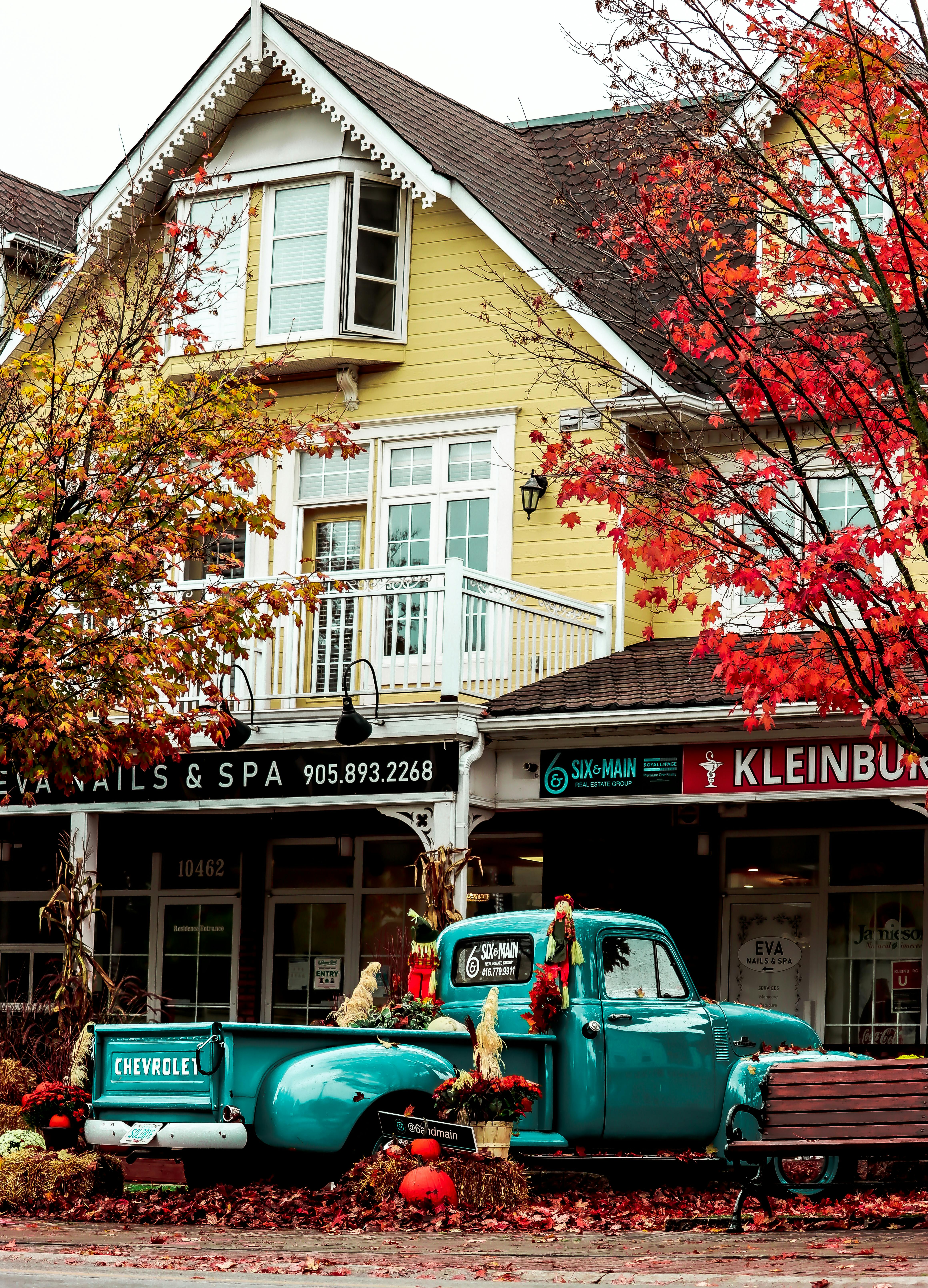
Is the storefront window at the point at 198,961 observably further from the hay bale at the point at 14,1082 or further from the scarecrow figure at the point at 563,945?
the scarecrow figure at the point at 563,945

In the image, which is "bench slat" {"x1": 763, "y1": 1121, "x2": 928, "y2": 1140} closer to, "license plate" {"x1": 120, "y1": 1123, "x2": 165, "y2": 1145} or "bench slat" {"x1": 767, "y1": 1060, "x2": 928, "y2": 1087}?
"bench slat" {"x1": 767, "y1": 1060, "x2": 928, "y2": 1087}

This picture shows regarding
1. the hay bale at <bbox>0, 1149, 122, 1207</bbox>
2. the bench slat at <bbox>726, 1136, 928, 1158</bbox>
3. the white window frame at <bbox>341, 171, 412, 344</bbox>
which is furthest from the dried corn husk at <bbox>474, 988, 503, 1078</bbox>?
the white window frame at <bbox>341, 171, 412, 344</bbox>

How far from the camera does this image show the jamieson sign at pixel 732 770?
14.4 m

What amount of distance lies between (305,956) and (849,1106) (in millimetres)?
10577

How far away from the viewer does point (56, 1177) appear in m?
10.9

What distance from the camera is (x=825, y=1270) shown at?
290 inches

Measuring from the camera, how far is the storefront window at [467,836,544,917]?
18.3 meters

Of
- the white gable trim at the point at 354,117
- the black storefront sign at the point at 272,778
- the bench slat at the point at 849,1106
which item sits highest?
the white gable trim at the point at 354,117

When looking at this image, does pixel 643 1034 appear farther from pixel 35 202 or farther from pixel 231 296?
pixel 35 202

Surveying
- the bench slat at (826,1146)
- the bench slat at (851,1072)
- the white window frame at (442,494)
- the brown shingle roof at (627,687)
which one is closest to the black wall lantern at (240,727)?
the brown shingle roof at (627,687)

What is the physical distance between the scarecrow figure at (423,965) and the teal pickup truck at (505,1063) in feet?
0.52

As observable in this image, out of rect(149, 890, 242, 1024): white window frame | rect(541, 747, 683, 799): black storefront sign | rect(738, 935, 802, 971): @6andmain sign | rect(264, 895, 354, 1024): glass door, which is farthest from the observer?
rect(149, 890, 242, 1024): white window frame

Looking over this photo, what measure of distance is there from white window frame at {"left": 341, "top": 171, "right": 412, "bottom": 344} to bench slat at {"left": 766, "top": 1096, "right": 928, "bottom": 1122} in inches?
438

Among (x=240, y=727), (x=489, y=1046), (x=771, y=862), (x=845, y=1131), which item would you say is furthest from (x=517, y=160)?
(x=845, y=1131)
